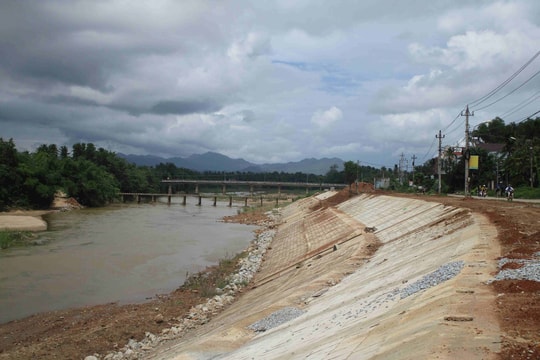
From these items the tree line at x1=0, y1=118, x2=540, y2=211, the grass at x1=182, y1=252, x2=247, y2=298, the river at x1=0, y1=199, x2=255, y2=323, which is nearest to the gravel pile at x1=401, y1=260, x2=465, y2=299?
the grass at x1=182, y1=252, x2=247, y2=298

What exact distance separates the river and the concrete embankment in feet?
23.3

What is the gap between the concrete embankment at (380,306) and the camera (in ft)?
23.4

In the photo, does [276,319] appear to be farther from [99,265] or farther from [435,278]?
[99,265]

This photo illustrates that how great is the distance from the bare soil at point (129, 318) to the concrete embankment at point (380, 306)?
0.44m

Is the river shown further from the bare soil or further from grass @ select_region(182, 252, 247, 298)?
the bare soil

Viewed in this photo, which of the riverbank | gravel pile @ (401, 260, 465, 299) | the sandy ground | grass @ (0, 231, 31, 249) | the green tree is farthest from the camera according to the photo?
the green tree

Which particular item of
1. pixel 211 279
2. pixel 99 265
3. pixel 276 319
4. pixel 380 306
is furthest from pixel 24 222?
pixel 380 306

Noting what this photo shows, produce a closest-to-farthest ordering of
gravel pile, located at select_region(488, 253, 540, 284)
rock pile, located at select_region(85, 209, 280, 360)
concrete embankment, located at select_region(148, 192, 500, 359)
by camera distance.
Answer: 1. concrete embankment, located at select_region(148, 192, 500, 359)
2. gravel pile, located at select_region(488, 253, 540, 284)
3. rock pile, located at select_region(85, 209, 280, 360)

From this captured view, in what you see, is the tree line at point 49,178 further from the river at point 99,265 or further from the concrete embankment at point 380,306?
the concrete embankment at point 380,306

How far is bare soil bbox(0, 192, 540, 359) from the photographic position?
336 inches

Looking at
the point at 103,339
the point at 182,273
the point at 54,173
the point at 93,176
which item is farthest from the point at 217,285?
the point at 93,176

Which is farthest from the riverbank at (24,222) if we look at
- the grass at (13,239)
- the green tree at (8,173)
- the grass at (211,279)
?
the grass at (211,279)

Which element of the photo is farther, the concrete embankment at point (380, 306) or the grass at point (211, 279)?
the grass at point (211, 279)

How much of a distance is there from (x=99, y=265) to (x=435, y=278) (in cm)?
2418
